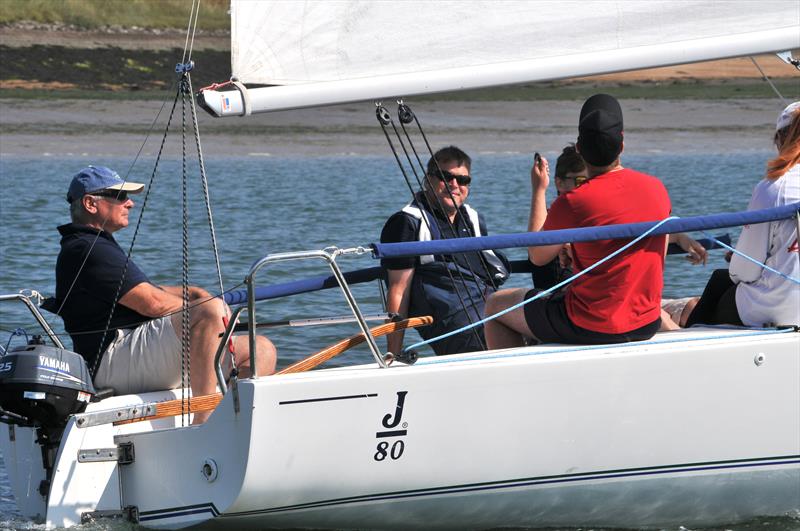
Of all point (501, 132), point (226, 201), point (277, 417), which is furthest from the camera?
point (501, 132)

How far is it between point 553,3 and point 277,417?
195cm

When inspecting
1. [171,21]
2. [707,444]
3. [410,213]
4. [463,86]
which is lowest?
[707,444]

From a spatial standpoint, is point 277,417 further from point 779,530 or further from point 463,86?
A: point 779,530

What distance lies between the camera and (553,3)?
5453 mm

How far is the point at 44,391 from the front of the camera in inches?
204

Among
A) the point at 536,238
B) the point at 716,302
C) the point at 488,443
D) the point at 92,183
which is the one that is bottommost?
the point at 488,443

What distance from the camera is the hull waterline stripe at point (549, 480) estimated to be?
16.5 feet

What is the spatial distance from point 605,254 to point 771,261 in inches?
26.5

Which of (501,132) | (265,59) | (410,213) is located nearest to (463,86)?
(265,59)

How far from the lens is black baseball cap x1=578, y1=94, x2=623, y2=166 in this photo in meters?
4.90

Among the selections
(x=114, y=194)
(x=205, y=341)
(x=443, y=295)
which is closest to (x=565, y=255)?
(x=443, y=295)

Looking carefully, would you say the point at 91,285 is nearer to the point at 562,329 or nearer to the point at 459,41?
the point at 459,41

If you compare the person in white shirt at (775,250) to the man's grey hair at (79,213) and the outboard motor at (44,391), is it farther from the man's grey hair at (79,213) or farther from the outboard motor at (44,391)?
the man's grey hair at (79,213)

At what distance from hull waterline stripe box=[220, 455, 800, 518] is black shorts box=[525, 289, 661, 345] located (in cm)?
50
